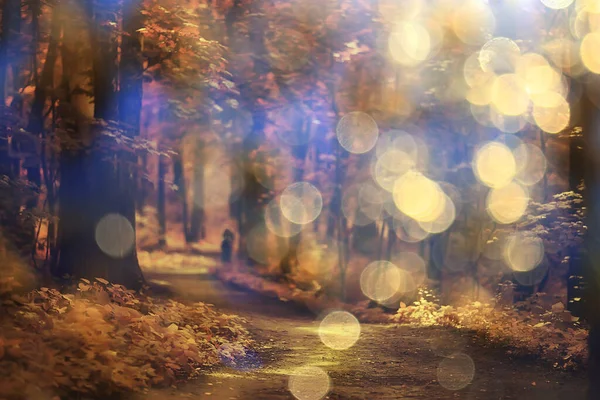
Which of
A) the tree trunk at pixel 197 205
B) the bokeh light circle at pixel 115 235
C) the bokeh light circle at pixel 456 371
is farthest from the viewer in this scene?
the tree trunk at pixel 197 205

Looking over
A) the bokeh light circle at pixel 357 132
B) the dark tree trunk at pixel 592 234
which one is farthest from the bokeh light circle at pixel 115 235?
the bokeh light circle at pixel 357 132

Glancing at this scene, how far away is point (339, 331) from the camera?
63.7 feet

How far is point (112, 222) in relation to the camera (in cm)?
1526

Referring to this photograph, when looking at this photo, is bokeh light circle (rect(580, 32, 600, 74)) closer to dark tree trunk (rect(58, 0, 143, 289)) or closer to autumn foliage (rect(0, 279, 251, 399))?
autumn foliage (rect(0, 279, 251, 399))

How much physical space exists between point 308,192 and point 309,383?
21.9 meters

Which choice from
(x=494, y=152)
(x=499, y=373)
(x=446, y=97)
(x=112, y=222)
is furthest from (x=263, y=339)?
(x=494, y=152)

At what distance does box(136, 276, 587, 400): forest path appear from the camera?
1020 cm

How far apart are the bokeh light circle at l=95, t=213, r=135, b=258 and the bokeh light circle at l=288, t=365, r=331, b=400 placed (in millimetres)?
5314

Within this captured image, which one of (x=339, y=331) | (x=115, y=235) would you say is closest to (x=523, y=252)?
(x=339, y=331)

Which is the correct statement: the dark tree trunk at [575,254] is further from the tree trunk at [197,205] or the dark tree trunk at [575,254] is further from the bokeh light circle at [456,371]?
the tree trunk at [197,205]

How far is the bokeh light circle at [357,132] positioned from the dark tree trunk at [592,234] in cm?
1536

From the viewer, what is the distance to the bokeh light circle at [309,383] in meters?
9.88

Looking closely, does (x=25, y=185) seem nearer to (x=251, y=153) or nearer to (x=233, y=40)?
(x=233, y=40)

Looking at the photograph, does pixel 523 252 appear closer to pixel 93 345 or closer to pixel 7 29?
pixel 93 345
